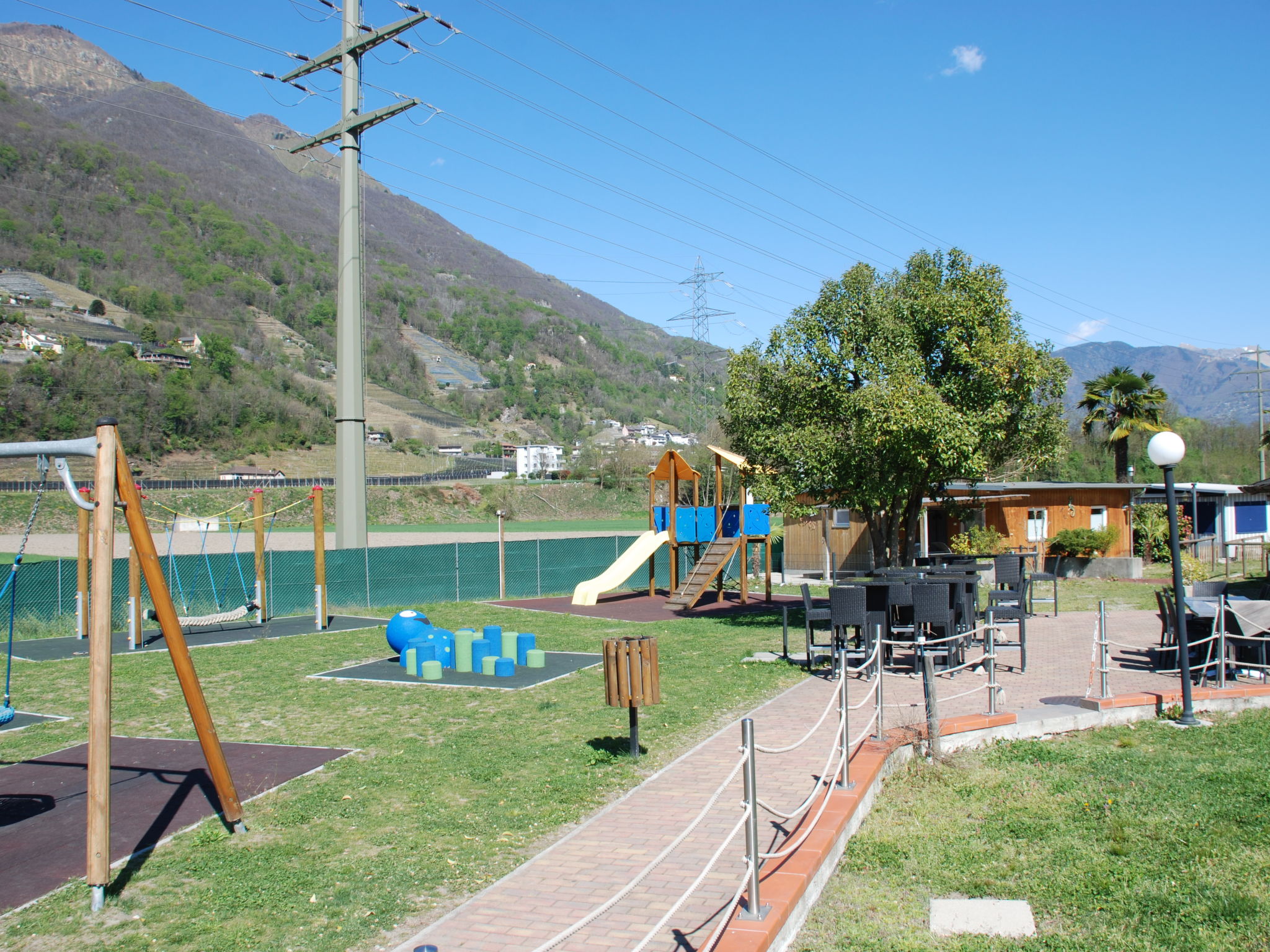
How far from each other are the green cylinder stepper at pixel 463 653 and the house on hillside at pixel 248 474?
237 feet

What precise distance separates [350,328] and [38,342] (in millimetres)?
99776

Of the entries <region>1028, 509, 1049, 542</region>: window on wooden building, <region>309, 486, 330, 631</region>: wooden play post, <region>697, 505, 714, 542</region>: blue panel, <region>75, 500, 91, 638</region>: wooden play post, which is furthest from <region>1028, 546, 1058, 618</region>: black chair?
<region>75, 500, 91, 638</region>: wooden play post

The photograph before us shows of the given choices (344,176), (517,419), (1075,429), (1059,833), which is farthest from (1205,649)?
(517,419)

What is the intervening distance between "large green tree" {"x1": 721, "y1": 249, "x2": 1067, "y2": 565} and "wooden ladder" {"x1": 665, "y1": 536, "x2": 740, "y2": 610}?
5887 millimetres

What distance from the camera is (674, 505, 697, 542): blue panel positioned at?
26.1 m

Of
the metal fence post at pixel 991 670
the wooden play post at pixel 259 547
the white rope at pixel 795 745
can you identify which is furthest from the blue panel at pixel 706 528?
the white rope at pixel 795 745

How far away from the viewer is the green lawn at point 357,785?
5266 millimetres

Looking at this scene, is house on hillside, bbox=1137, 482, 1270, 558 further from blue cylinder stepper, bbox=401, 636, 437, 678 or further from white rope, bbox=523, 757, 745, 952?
white rope, bbox=523, 757, 745, 952

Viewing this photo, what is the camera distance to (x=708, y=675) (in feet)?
41.7

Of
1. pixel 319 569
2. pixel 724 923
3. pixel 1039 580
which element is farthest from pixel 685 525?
pixel 724 923

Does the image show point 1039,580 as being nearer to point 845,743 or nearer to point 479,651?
point 479,651

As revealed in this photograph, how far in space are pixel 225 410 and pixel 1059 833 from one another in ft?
368

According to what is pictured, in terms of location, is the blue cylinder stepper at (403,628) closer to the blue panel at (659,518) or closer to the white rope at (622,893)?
the white rope at (622,893)

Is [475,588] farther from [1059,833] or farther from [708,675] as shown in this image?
[1059,833]
